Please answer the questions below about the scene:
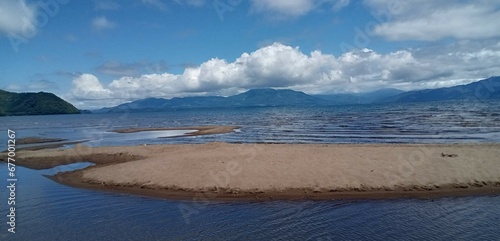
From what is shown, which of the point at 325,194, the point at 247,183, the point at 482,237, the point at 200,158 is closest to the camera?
the point at 482,237

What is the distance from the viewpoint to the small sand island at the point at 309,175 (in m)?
17.9

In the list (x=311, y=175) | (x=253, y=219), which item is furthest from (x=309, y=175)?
(x=253, y=219)

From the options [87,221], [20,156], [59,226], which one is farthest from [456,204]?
[20,156]

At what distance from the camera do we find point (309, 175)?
1998cm

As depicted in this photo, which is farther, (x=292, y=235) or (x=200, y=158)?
(x=200, y=158)

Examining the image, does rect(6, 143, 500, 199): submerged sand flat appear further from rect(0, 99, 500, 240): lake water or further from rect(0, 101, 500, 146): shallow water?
rect(0, 101, 500, 146): shallow water

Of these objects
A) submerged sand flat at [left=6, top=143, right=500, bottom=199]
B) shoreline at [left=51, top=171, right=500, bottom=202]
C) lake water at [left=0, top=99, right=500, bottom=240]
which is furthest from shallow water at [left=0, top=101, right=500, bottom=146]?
lake water at [left=0, top=99, right=500, bottom=240]

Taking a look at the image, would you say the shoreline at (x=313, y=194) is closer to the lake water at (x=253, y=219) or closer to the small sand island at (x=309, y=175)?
the small sand island at (x=309, y=175)

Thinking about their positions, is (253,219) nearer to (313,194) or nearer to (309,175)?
(313,194)

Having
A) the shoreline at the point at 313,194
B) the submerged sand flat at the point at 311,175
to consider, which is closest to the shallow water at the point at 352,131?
the submerged sand flat at the point at 311,175

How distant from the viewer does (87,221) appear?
48.7 ft

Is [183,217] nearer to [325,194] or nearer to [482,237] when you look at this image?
[325,194]

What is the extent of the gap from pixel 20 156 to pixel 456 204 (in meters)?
40.4

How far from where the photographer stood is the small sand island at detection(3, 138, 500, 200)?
17875 mm
